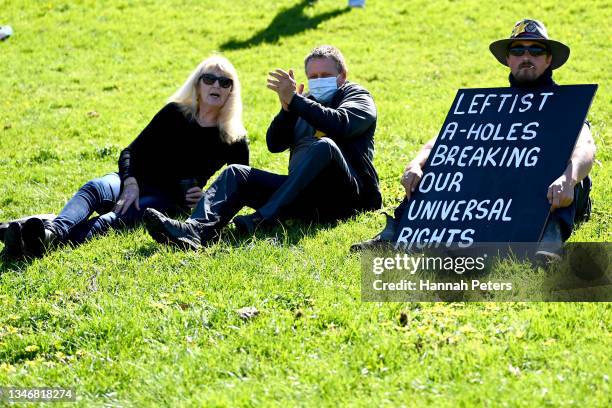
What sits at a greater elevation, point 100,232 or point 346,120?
point 346,120

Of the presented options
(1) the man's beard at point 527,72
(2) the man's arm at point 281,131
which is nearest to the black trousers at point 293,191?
(2) the man's arm at point 281,131

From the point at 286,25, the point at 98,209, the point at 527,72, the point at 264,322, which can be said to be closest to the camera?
the point at 264,322

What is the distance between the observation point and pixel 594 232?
6613mm

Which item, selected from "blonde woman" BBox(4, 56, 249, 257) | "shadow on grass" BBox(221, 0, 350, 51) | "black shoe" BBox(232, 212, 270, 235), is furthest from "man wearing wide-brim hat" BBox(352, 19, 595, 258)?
"shadow on grass" BBox(221, 0, 350, 51)

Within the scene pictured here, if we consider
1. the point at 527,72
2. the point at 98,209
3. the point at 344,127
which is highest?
the point at 527,72

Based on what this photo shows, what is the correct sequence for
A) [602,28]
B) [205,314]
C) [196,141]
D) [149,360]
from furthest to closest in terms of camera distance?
[602,28] < [196,141] < [205,314] < [149,360]

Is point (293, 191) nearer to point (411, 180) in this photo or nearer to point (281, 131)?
point (281, 131)

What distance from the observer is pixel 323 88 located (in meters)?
7.70

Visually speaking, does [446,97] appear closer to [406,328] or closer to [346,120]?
[346,120]

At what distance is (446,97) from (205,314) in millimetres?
8632

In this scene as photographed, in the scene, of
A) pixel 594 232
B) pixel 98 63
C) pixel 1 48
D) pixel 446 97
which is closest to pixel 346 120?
pixel 594 232

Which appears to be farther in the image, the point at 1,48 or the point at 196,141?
the point at 1,48

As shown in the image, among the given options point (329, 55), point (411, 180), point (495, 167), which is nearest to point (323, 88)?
point (329, 55)

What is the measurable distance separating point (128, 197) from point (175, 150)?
0.66 metres
